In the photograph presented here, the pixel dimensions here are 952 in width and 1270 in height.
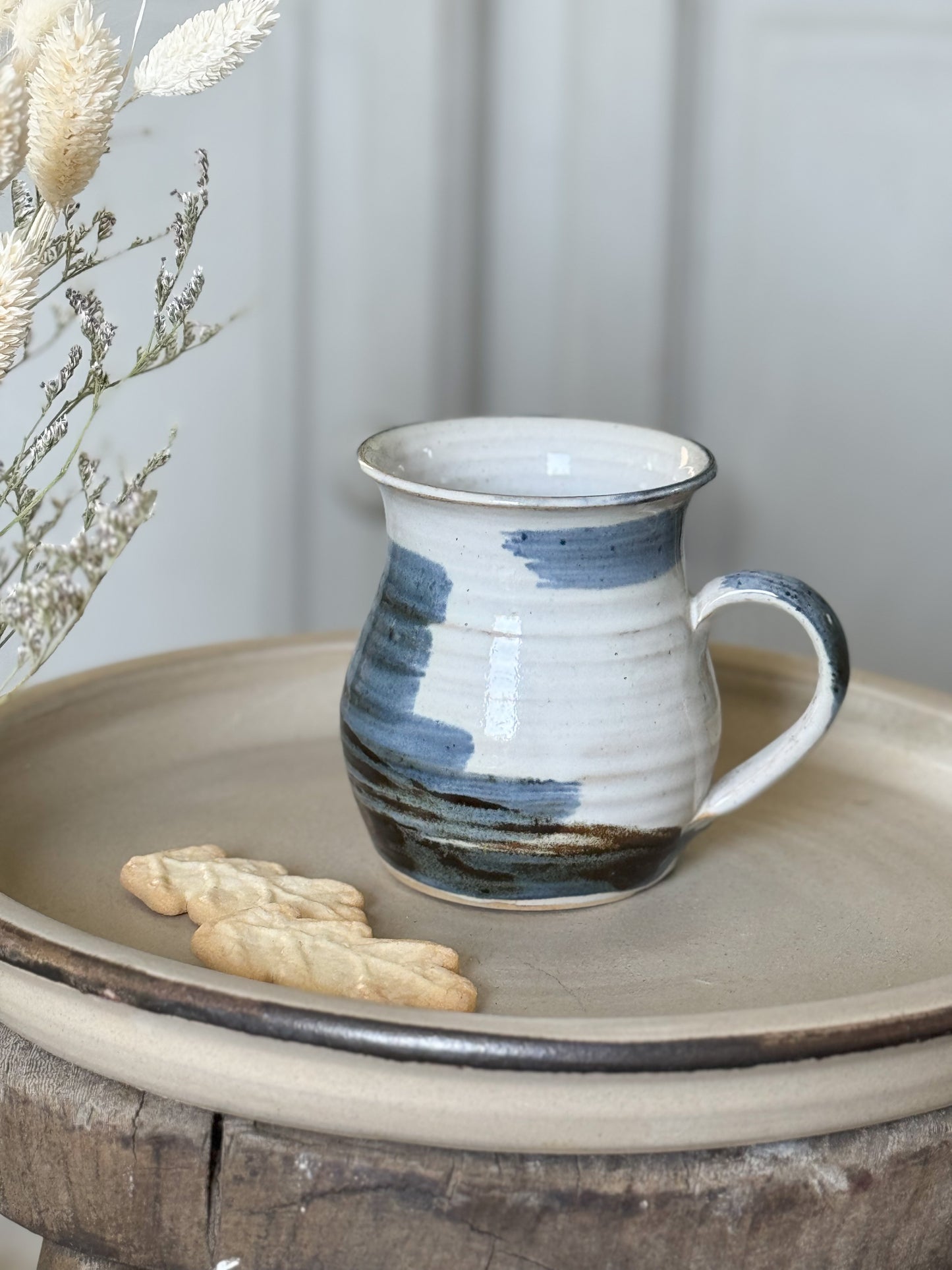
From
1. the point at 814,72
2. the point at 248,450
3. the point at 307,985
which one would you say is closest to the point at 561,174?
the point at 814,72

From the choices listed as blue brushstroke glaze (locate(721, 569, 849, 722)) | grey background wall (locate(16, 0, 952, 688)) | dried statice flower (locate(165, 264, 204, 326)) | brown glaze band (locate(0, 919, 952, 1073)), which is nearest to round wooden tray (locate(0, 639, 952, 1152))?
brown glaze band (locate(0, 919, 952, 1073))

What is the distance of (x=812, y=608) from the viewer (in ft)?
1.94

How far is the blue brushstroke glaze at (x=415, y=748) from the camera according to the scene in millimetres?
574

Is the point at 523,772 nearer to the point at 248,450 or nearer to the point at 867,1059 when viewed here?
the point at 867,1059

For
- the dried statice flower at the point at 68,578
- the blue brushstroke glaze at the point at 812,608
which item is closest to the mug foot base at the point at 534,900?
the blue brushstroke glaze at the point at 812,608

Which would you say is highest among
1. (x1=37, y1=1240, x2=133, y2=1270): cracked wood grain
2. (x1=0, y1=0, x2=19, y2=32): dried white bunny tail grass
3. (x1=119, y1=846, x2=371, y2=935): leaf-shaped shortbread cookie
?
(x1=0, y1=0, x2=19, y2=32): dried white bunny tail grass

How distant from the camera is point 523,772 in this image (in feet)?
1.87

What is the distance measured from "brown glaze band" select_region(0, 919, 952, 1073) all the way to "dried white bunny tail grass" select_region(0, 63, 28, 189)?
26 centimetres

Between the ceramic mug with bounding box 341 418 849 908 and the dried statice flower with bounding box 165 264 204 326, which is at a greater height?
the dried statice flower with bounding box 165 264 204 326

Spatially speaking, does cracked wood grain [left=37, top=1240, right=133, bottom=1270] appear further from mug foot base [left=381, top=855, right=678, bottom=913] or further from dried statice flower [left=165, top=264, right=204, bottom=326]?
dried statice flower [left=165, top=264, right=204, bottom=326]

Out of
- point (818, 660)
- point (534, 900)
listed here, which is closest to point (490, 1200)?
point (534, 900)

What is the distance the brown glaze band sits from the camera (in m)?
0.44

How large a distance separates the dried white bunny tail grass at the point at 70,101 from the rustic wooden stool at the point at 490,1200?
313mm

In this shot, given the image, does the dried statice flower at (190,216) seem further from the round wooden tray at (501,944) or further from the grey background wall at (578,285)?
the grey background wall at (578,285)
